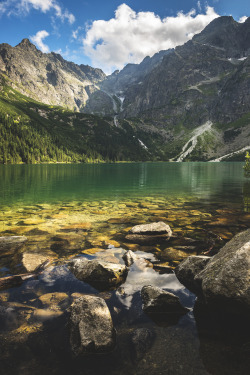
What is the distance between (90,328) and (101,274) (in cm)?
333

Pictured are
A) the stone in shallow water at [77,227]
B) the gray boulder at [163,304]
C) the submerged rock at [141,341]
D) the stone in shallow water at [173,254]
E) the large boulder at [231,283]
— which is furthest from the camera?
the stone in shallow water at [77,227]

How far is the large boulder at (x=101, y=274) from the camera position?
394 inches

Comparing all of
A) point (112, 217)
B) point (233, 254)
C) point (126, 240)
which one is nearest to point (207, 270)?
point (233, 254)

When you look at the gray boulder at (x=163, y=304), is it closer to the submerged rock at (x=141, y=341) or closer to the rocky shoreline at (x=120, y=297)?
the rocky shoreline at (x=120, y=297)

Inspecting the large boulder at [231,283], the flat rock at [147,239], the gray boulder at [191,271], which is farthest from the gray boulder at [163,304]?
the flat rock at [147,239]

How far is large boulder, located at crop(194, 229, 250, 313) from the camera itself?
7094 millimetres

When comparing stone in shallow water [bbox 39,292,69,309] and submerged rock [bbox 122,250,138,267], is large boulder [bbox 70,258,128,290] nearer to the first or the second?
stone in shallow water [bbox 39,292,69,309]

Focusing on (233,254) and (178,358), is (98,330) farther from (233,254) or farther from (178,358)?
(233,254)

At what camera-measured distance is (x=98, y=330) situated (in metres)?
6.70

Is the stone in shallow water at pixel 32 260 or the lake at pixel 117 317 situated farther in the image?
the stone in shallow water at pixel 32 260

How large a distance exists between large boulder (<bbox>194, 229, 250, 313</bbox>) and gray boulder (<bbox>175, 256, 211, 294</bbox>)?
1810 mm

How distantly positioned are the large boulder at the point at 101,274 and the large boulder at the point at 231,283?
4.04m

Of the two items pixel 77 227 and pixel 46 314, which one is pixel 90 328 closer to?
pixel 46 314

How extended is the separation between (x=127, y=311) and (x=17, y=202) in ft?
97.0
